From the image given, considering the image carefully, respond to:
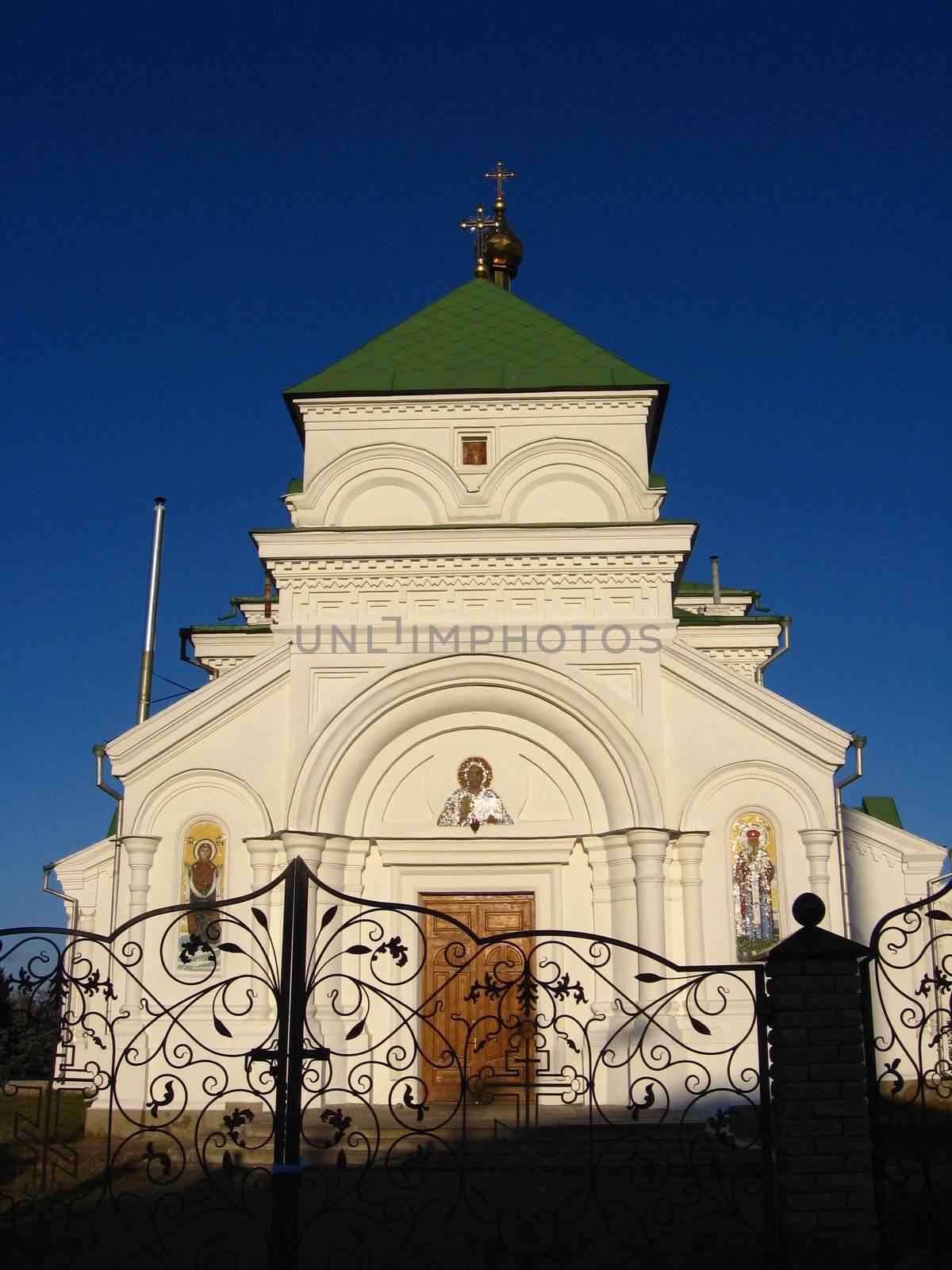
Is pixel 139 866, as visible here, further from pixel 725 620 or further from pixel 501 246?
pixel 501 246

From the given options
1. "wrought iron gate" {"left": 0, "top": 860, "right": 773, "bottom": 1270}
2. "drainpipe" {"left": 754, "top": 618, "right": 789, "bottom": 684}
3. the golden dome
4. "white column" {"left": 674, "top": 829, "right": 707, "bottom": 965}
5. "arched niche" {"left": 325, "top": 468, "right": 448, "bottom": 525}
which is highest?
the golden dome

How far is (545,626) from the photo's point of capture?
12406 mm

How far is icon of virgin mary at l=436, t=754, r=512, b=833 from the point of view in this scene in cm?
1236

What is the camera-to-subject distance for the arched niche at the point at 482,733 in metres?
11.9

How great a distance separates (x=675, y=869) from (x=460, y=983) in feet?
8.13

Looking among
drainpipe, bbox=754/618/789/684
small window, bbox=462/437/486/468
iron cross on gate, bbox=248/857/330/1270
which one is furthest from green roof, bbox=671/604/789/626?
iron cross on gate, bbox=248/857/330/1270

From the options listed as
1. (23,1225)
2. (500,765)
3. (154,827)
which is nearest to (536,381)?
(500,765)

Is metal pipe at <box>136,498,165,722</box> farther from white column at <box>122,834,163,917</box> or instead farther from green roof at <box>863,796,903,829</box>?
green roof at <box>863,796,903,829</box>

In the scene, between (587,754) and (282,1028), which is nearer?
(282,1028)

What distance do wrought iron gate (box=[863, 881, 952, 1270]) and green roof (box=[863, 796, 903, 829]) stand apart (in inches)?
96.4

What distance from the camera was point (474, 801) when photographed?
12.4m

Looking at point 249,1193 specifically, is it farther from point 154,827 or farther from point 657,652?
point 657,652

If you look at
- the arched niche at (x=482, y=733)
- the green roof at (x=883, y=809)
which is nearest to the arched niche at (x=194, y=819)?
the arched niche at (x=482, y=733)

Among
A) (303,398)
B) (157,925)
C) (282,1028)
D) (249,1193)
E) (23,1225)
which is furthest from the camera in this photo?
(303,398)
